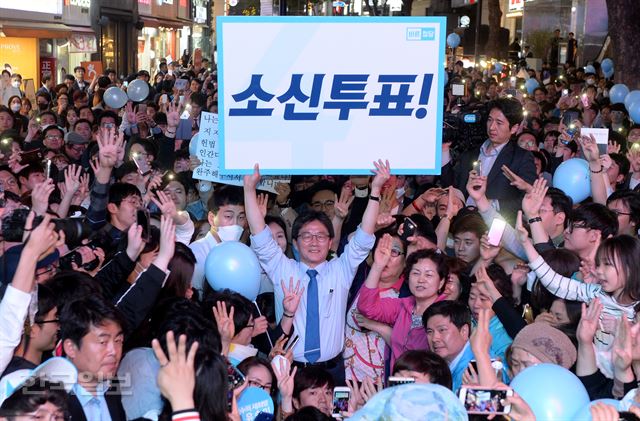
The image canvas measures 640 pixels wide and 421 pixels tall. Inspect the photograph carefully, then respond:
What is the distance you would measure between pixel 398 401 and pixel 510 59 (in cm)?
2896

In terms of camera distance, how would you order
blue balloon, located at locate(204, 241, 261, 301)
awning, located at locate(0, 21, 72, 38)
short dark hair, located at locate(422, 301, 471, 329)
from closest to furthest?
short dark hair, located at locate(422, 301, 471, 329)
blue balloon, located at locate(204, 241, 261, 301)
awning, located at locate(0, 21, 72, 38)

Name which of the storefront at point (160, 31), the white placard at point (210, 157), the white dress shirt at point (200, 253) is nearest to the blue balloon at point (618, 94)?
the white placard at point (210, 157)

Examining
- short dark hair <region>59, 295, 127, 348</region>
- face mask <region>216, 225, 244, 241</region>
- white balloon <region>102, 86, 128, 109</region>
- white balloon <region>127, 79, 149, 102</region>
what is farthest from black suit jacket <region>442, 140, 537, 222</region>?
white balloon <region>127, 79, 149, 102</region>

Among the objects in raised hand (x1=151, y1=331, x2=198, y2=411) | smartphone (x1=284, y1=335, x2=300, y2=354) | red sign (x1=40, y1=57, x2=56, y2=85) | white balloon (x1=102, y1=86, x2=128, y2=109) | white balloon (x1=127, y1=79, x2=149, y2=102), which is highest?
red sign (x1=40, y1=57, x2=56, y2=85)

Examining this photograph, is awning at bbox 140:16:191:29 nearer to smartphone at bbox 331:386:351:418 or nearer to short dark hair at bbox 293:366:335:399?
short dark hair at bbox 293:366:335:399

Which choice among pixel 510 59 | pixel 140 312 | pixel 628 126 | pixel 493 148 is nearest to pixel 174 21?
pixel 510 59

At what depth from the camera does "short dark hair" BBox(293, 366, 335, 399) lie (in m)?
4.60

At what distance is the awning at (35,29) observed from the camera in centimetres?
2119

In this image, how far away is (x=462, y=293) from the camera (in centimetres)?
548

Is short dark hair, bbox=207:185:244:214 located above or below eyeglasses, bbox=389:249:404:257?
above

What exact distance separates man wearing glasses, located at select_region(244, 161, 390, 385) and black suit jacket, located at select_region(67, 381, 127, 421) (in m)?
1.74

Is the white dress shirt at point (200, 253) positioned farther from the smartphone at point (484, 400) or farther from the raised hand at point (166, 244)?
the smartphone at point (484, 400)

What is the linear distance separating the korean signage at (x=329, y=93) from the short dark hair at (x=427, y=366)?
1.69 metres

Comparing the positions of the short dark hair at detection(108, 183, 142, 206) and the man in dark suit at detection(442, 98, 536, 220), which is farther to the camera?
the man in dark suit at detection(442, 98, 536, 220)
